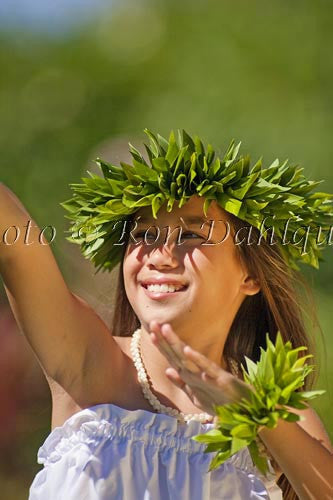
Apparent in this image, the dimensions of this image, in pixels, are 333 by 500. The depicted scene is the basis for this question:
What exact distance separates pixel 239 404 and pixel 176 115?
2953 millimetres

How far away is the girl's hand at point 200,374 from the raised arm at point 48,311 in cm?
30

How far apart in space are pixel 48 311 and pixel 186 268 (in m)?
0.32

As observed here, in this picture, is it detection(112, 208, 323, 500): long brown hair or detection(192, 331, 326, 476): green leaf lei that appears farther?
detection(112, 208, 323, 500): long brown hair

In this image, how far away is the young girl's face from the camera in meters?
2.30

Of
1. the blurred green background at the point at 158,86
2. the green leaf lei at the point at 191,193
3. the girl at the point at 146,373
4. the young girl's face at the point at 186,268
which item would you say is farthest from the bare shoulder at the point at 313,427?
the blurred green background at the point at 158,86

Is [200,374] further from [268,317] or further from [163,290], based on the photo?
[268,317]

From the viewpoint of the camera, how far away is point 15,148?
4758 millimetres

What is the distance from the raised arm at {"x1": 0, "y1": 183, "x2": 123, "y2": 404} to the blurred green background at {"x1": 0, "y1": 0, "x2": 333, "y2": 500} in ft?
6.16

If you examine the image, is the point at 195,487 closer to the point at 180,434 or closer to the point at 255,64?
the point at 180,434

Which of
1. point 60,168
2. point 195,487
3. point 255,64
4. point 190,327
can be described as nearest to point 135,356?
point 190,327

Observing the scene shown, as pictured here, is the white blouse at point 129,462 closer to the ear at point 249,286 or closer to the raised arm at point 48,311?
the raised arm at point 48,311

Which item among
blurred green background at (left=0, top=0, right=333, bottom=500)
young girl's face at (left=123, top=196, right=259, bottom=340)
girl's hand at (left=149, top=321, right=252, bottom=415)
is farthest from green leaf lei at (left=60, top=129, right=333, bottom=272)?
blurred green background at (left=0, top=0, right=333, bottom=500)

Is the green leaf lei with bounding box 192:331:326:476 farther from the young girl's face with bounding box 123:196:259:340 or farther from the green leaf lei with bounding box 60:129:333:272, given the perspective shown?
the green leaf lei with bounding box 60:129:333:272

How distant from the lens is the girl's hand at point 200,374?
202 centimetres
